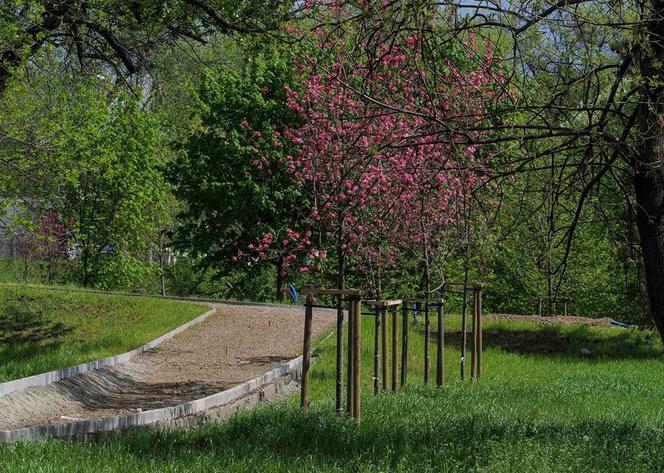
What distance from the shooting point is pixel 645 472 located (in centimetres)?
674

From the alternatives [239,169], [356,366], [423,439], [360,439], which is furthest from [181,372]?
[239,169]

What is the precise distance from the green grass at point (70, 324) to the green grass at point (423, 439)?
4607 millimetres

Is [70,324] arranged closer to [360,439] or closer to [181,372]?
[181,372]

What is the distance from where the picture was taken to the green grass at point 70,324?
15746mm

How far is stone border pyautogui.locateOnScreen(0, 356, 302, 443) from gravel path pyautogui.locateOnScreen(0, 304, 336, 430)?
453mm

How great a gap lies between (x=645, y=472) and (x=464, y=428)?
80.9 inches

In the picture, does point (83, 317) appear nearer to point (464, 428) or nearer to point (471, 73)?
point (471, 73)

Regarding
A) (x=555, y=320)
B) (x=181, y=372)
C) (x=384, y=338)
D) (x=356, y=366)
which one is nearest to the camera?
(x=356, y=366)

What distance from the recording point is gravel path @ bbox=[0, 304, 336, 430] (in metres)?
11.8

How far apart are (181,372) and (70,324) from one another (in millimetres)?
5480

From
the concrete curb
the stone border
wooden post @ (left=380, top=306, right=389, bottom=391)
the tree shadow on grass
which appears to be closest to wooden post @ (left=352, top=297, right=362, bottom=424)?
the tree shadow on grass

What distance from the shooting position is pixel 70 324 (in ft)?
65.5

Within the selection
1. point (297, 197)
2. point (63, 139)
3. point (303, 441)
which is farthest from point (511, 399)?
point (297, 197)

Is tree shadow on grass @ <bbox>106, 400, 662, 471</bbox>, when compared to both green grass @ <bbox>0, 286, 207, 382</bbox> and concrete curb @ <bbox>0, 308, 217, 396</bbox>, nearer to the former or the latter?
concrete curb @ <bbox>0, 308, 217, 396</bbox>
